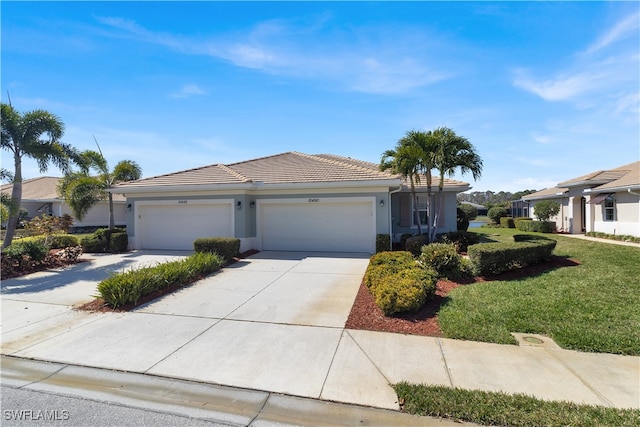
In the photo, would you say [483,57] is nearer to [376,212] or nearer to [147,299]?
[376,212]

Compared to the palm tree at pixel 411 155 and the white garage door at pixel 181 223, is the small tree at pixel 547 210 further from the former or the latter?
the white garage door at pixel 181 223

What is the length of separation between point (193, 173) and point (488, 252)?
43.5 feet

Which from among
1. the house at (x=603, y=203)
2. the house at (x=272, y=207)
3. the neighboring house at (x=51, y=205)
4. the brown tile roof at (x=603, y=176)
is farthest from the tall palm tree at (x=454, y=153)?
the neighboring house at (x=51, y=205)

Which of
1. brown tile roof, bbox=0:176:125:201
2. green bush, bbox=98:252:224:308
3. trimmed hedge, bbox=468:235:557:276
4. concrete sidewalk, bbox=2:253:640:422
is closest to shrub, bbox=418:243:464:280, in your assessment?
trimmed hedge, bbox=468:235:557:276

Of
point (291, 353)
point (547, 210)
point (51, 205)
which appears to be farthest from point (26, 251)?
point (547, 210)

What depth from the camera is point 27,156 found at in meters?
11.9

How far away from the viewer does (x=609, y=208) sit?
17156 mm

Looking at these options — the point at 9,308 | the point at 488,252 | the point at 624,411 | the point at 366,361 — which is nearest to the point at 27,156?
the point at 9,308

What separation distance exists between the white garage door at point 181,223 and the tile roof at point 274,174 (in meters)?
1.09

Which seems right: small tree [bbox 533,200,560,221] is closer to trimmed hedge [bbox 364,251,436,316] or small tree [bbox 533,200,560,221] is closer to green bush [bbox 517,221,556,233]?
green bush [bbox 517,221,556,233]

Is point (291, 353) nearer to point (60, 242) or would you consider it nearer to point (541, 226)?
point (60, 242)

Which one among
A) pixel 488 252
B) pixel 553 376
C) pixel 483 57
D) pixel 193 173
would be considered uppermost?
pixel 483 57

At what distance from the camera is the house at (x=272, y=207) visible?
42.8ft

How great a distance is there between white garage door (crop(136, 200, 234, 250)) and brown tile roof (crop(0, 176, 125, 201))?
14849mm
